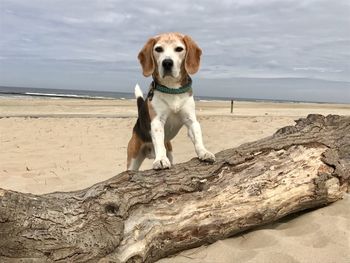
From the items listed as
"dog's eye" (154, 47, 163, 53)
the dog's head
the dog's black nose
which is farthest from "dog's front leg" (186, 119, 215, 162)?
"dog's eye" (154, 47, 163, 53)

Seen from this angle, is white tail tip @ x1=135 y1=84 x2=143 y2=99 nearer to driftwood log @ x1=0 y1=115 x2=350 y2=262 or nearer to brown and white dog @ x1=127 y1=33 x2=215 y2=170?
brown and white dog @ x1=127 y1=33 x2=215 y2=170

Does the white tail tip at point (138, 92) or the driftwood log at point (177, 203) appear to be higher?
the white tail tip at point (138, 92)

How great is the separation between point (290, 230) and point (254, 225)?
1.02 ft

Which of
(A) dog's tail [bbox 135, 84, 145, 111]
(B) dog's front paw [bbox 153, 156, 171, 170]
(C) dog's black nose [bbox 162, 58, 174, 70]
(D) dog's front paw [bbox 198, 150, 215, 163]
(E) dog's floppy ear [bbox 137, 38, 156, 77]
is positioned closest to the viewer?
(B) dog's front paw [bbox 153, 156, 171, 170]

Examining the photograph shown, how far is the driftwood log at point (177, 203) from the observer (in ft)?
8.84

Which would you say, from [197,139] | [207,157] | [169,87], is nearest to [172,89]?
[169,87]

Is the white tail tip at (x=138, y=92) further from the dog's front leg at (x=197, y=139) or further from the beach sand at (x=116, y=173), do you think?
the beach sand at (x=116, y=173)

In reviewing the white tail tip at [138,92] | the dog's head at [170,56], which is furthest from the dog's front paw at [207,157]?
the white tail tip at [138,92]

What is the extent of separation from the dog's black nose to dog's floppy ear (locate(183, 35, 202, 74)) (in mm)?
237

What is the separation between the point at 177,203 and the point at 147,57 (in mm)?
1580

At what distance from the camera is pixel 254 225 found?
3.55 meters

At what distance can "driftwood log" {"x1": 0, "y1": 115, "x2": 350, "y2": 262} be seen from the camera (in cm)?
269

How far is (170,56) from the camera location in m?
3.87

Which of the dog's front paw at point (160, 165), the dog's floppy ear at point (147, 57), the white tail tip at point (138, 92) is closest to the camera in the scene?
the dog's front paw at point (160, 165)
